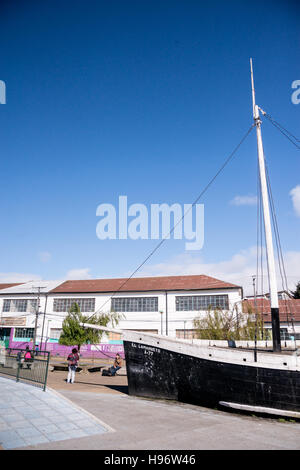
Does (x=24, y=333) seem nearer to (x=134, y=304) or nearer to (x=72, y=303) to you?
(x=72, y=303)

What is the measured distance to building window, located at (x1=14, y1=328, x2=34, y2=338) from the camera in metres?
40.6

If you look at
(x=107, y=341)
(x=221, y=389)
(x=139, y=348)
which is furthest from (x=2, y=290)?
(x=221, y=389)

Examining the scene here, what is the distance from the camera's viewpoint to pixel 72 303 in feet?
132

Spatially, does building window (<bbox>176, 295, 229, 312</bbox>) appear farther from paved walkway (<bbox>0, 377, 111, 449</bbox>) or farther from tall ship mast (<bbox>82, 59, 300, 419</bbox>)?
paved walkway (<bbox>0, 377, 111, 449</bbox>)

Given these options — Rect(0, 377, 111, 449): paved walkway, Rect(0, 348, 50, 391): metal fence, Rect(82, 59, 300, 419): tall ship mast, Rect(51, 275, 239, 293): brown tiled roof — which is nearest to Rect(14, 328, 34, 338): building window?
Rect(51, 275, 239, 293): brown tiled roof

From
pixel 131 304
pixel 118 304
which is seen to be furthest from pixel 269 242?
pixel 118 304

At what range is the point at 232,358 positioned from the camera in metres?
9.66

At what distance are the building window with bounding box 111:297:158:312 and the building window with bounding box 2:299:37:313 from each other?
1230 centimetres

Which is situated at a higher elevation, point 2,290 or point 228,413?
point 2,290

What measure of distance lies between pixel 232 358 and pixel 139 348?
149 inches

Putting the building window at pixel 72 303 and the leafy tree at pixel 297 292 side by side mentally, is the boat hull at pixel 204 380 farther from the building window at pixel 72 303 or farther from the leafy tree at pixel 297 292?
the leafy tree at pixel 297 292

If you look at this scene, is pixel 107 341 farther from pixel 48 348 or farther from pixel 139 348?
pixel 139 348

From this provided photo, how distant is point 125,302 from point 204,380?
2889 centimetres

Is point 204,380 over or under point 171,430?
over
